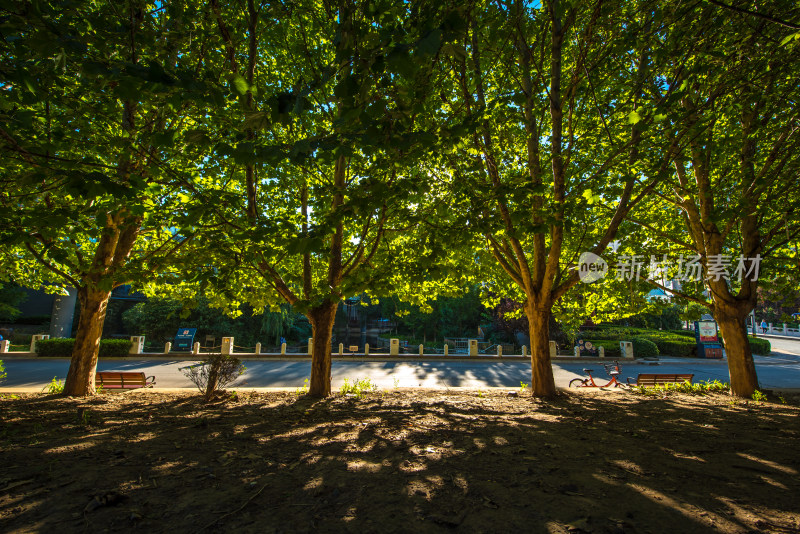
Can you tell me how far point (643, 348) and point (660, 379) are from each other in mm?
16054

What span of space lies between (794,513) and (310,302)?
658 centimetres

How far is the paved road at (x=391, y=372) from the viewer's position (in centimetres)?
1317

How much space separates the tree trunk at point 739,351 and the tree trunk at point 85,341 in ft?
49.0

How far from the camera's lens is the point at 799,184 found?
21.6 feet

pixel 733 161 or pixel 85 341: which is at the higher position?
pixel 733 161

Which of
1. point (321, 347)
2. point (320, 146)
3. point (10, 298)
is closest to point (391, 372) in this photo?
point (321, 347)

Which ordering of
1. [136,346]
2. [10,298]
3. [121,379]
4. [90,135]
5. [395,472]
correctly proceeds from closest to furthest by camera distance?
[395,472], [90,135], [121,379], [136,346], [10,298]

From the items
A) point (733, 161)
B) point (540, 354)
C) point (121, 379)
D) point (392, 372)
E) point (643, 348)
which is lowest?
point (392, 372)

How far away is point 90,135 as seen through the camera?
5898 millimetres

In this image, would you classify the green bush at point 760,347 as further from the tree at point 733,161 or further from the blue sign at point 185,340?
the blue sign at point 185,340

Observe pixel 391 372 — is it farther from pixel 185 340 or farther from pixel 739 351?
pixel 185 340

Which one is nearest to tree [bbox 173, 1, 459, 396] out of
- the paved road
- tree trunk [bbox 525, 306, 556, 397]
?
tree trunk [bbox 525, 306, 556, 397]

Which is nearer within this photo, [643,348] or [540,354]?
[540,354]

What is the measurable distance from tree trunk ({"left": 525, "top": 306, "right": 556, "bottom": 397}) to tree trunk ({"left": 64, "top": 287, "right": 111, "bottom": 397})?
9.81 meters
